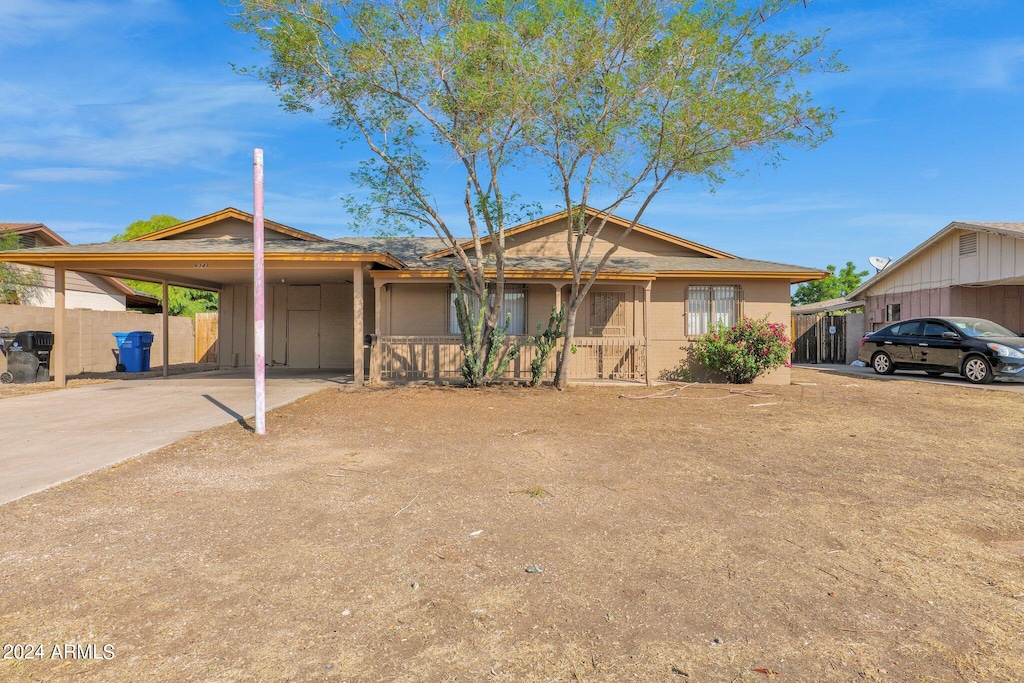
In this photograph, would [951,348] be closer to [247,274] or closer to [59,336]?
[247,274]

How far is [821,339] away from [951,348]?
9042 millimetres

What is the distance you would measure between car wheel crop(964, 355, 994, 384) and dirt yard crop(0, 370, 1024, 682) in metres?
9.16

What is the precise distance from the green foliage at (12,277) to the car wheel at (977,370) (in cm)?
2759

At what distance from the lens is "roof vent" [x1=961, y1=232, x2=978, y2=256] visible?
714 inches

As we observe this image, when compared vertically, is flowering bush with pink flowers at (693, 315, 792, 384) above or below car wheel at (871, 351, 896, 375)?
above

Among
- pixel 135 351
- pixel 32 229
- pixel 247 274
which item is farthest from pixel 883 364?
pixel 32 229

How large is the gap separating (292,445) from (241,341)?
40.0 feet

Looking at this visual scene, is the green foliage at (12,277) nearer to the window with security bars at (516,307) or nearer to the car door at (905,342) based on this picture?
the window with security bars at (516,307)

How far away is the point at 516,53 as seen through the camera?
9859mm

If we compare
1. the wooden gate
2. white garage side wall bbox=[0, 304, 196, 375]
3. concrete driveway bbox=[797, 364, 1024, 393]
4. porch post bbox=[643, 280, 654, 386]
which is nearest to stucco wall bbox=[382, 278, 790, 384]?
porch post bbox=[643, 280, 654, 386]

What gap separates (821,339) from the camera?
2355 cm

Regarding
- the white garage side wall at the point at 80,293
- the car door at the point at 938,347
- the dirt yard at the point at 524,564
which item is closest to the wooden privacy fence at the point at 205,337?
the white garage side wall at the point at 80,293

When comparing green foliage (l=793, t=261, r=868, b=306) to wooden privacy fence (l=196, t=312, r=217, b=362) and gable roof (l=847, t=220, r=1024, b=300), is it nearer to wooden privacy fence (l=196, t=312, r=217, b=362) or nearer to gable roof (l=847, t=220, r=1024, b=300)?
gable roof (l=847, t=220, r=1024, b=300)

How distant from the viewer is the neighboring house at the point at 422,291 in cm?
1259
